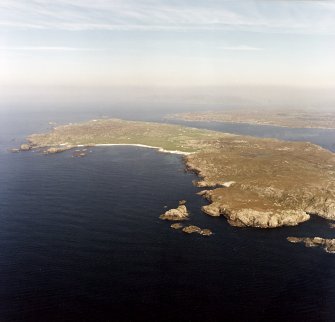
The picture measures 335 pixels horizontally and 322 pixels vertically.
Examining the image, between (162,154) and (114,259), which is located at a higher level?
(162,154)

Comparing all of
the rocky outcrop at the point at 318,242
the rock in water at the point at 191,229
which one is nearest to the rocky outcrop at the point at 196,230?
the rock in water at the point at 191,229

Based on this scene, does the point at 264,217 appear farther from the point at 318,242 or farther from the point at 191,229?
the point at 191,229

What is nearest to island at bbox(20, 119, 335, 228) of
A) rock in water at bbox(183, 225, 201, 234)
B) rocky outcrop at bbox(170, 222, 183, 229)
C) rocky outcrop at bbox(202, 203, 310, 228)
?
rocky outcrop at bbox(202, 203, 310, 228)

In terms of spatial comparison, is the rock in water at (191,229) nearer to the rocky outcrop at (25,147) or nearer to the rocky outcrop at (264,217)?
the rocky outcrop at (264,217)

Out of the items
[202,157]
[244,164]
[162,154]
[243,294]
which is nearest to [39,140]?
[162,154]

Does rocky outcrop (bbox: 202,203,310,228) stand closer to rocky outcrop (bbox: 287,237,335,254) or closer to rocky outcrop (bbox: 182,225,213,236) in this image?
rocky outcrop (bbox: 287,237,335,254)

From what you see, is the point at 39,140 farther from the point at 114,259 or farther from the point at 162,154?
the point at 114,259

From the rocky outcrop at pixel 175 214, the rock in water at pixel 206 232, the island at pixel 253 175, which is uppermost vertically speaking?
the island at pixel 253 175
